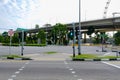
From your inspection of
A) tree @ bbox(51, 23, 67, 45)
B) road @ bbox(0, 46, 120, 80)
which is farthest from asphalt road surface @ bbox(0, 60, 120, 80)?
tree @ bbox(51, 23, 67, 45)

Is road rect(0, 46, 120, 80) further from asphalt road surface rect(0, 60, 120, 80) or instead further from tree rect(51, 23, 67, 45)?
tree rect(51, 23, 67, 45)

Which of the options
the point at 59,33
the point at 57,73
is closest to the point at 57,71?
the point at 57,73

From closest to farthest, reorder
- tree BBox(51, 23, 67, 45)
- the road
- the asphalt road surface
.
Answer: the asphalt road surface, the road, tree BBox(51, 23, 67, 45)

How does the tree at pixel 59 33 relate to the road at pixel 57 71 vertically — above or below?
above

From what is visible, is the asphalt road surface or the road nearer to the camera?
the asphalt road surface

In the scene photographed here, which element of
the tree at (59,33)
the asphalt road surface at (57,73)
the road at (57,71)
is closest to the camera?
the asphalt road surface at (57,73)

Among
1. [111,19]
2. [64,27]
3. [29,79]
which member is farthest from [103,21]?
[29,79]

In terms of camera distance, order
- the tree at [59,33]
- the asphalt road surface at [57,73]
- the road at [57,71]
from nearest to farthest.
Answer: the asphalt road surface at [57,73]
the road at [57,71]
the tree at [59,33]

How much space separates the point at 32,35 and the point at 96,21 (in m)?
89.1

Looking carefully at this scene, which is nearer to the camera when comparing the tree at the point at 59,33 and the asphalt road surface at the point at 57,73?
the asphalt road surface at the point at 57,73

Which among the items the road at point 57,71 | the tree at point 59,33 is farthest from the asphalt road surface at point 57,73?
the tree at point 59,33

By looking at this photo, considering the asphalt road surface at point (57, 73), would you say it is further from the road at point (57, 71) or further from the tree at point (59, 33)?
the tree at point (59, 33)

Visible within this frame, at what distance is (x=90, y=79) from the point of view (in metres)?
14.9

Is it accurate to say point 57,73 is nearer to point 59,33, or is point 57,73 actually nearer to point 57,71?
point 57,71
